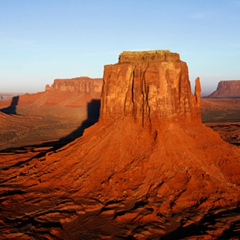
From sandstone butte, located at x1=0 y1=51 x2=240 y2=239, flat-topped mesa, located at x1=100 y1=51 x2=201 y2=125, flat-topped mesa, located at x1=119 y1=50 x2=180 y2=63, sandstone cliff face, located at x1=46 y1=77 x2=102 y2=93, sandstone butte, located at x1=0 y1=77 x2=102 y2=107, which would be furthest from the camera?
sandstone cliff face, located at x1=46 y1=77 x2=102 y2=93

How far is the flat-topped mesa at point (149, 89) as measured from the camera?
2330 cm

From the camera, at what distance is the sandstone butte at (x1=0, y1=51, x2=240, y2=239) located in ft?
57.4

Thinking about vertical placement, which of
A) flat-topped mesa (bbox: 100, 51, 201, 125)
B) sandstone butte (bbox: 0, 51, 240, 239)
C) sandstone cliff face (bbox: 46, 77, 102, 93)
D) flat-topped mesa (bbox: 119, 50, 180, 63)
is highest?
sandstone cliff face (bbox: 46, 77, 102, 93)

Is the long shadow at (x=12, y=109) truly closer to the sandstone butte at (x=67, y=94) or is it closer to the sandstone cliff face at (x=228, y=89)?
the sandstone butte at (x=67, y=94)

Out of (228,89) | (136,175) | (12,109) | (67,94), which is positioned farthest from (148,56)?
(228,89)

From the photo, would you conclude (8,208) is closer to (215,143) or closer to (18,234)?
(18,234)

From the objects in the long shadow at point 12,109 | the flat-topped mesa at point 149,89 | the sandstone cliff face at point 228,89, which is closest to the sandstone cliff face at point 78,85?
the long shadow at point 12,109

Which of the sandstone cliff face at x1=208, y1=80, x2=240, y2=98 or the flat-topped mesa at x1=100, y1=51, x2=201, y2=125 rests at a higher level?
the sandstone cliff face at x1=208, y1=80, x2=240, y2=98

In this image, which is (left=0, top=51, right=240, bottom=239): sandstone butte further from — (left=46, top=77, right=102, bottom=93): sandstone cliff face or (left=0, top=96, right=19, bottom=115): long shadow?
(left=46, top=77, right=102, bottom=93): sandstone cliff face

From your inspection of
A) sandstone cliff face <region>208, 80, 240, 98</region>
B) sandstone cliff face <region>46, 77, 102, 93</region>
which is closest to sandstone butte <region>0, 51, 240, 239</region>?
sandstone cliff face <region>46, 77, 102, 93</region>

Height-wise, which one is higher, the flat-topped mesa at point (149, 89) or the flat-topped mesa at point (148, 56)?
the flat-topped mesa at point (148, 56)

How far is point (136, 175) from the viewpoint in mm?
22281

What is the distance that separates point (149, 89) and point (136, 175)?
607 centimetres

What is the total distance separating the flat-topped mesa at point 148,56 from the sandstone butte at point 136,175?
0.08 metres
